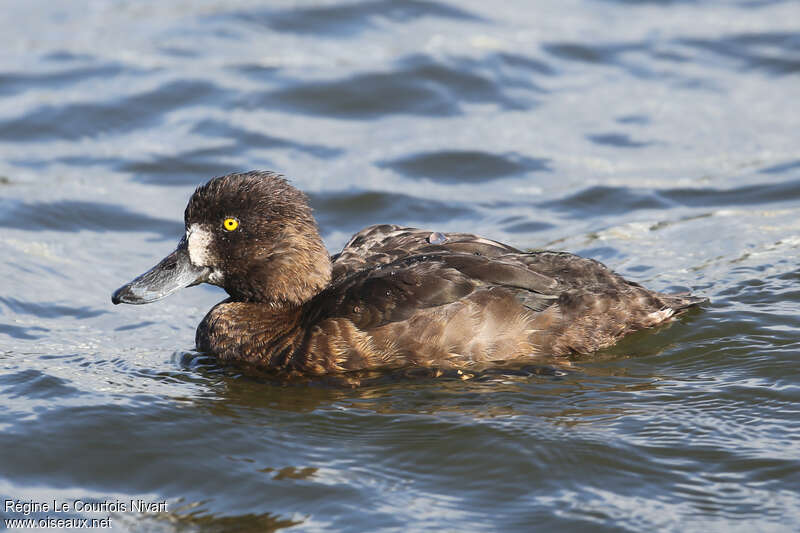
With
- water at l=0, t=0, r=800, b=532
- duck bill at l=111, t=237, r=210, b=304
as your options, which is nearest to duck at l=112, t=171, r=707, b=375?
duck bill at l=111, t=237, r=210, b=304

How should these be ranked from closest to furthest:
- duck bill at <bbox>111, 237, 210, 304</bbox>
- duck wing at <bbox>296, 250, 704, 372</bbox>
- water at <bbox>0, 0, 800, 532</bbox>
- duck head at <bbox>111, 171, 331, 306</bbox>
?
water at <bbox>0, 0, 800, 532</bbox> → duck wing at <bbox>296, 250, 704, 372</bbox> → duck head at <bbox>111, 171, 331, 306</bbox> → duck bill at <bbox>111, 237, 210, 304</bbox>

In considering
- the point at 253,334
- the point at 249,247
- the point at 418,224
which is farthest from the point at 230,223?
the point at 418,224

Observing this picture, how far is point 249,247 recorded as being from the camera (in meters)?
7.07

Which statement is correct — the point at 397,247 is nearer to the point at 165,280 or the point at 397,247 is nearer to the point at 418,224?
the point at 165,280

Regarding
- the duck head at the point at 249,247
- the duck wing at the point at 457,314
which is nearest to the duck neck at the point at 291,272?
the duck head at the point at 249,247

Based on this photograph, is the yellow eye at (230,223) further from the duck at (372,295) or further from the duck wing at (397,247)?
the duck wing at (397,247)

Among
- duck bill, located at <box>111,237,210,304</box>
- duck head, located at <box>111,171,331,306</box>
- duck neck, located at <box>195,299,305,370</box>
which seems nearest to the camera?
duck neck, located at <box>195,299,305,370</box>

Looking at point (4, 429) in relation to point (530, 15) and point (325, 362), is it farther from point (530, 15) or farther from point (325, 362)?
point (530, 15)

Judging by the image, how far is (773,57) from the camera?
45.8ft

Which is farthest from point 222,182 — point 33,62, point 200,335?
point 33,62

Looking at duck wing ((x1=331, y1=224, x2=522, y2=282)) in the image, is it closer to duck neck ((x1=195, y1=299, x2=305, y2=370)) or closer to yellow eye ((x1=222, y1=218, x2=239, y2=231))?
duck neck ((x1=195, y1=299, x2=305, y2=370))

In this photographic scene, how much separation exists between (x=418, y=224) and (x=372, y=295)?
11.6 feet

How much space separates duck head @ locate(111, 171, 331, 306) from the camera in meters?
7.04

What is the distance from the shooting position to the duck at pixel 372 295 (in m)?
6.71
